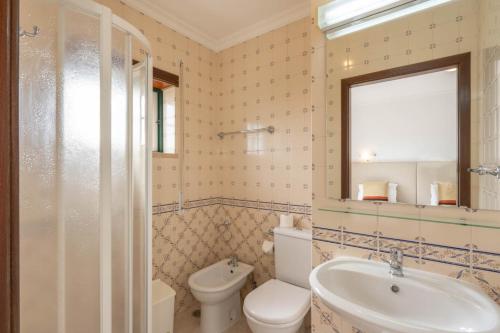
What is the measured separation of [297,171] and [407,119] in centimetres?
92

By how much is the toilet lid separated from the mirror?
2.35 ft

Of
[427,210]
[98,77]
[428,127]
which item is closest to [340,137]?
[428,127]

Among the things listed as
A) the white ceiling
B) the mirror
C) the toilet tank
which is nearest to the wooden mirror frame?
the mirror

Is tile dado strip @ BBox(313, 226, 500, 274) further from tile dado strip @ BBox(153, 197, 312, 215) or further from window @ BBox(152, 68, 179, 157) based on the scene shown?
window @ BBox(152, 68, 179, 157)

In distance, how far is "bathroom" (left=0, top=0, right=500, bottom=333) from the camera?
678 mm

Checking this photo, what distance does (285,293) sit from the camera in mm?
1599

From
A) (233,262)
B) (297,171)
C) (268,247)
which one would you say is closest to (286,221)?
(268,247)

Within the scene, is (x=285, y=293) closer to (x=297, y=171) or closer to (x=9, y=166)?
(x=297, y=171)

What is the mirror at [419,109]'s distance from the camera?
941 millimetres

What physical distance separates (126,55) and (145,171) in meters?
0.47

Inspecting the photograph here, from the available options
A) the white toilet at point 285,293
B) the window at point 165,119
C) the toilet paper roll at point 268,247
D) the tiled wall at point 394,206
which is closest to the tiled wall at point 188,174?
the window at point 165,119

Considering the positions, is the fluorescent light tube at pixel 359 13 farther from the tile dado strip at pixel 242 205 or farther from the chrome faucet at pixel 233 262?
the chrome faucet at pixel 233 262

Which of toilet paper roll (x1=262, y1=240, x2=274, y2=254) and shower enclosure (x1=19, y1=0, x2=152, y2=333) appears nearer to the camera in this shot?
shower enclosure (x1=19, y1=0, x2=152, y2=333)

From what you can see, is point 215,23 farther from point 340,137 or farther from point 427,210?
point 427,210
